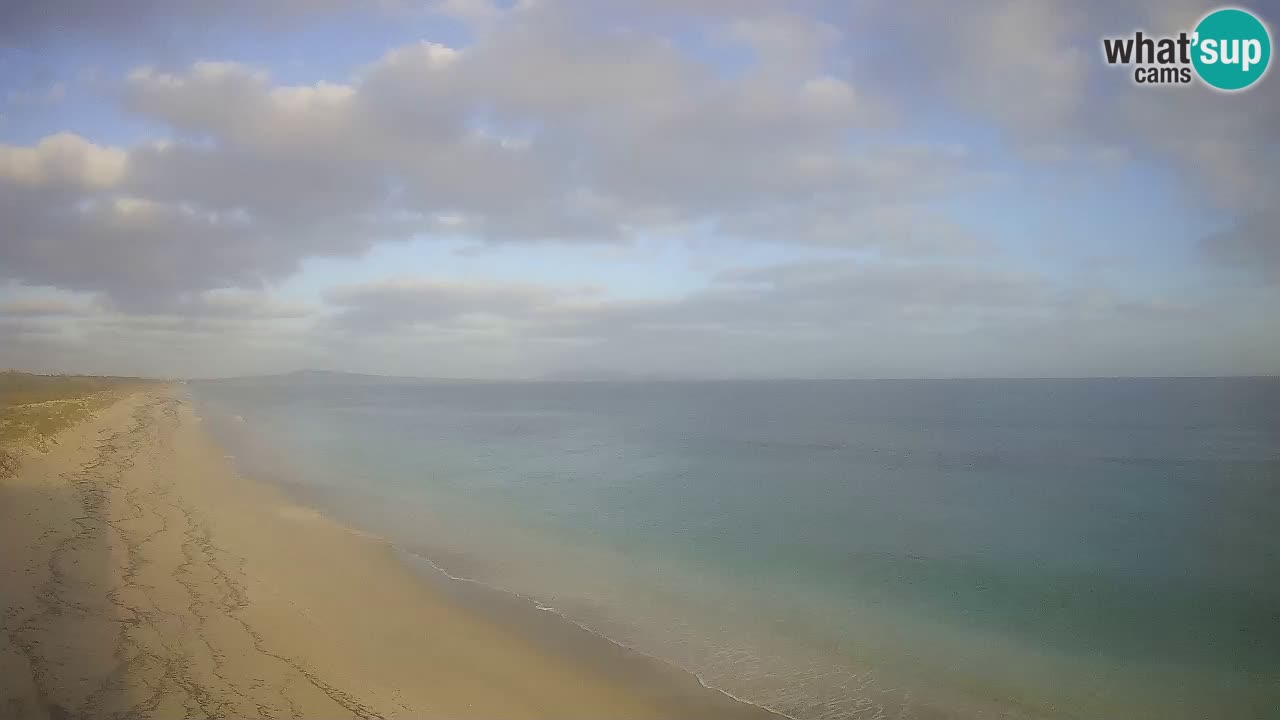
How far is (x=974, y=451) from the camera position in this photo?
38438mm

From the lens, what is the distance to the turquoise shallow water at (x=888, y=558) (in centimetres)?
941

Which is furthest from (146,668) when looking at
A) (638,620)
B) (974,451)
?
(974,451)

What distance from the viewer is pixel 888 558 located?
15.9m

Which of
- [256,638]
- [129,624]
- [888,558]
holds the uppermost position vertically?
[129,624]

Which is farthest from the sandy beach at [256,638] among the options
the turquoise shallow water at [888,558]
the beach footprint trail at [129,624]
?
the turquoise shallow water at [888,558]

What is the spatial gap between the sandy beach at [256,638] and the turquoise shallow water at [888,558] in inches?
56.4

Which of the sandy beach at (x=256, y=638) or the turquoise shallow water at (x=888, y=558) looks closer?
the sandy beach at (x=256, y=638)

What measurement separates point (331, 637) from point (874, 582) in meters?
11.4

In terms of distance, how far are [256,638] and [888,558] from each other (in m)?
14.4

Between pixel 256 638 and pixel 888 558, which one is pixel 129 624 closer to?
pixel 256 638

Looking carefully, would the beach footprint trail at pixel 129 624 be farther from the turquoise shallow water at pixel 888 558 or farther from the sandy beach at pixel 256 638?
the turquoise shallow water at pixel 888 558

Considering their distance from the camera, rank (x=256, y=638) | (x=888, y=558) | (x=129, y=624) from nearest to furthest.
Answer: (x=129, y=624), (x=256, y=638), (x=888, y=558)

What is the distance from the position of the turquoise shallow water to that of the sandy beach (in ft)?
4.70

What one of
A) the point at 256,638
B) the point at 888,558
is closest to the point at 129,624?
the point at 256,638
